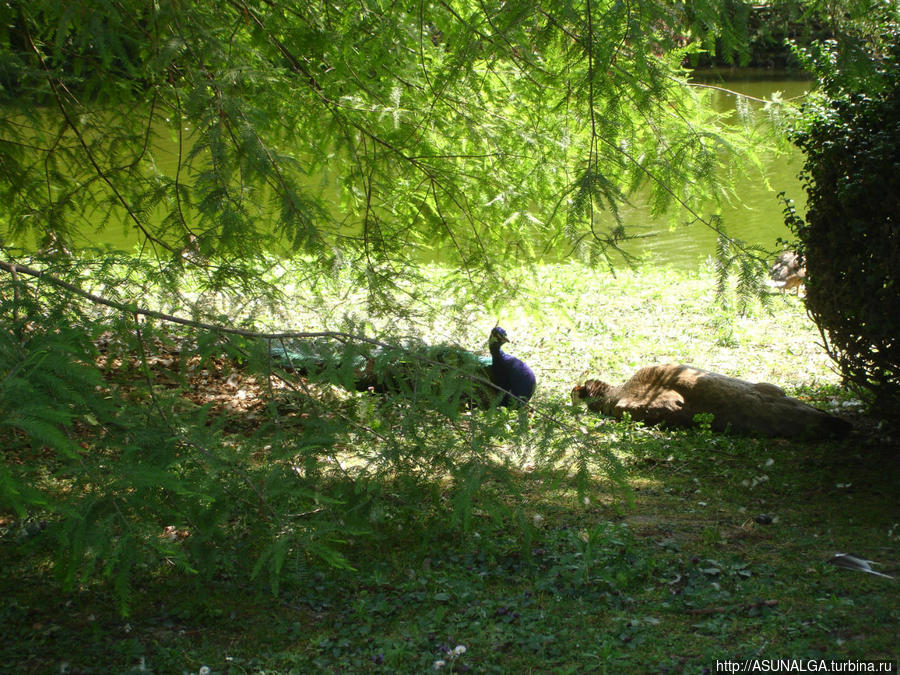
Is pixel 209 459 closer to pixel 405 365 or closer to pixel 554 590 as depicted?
pixel 405 365

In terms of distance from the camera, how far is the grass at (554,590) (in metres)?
2.76

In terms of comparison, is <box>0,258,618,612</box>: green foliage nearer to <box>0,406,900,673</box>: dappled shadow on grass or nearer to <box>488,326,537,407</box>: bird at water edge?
<box>0,406,900,673</box>: dappled shadow on grass

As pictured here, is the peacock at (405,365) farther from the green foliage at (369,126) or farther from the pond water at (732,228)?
the pond water at (732,228)

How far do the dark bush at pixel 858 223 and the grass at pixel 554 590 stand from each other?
73 cm

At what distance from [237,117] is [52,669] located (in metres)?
2.28

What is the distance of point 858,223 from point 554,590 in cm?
253

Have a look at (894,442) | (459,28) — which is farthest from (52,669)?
(894,442)

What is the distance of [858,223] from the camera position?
409cm

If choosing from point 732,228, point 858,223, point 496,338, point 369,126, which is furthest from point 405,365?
point 732,228

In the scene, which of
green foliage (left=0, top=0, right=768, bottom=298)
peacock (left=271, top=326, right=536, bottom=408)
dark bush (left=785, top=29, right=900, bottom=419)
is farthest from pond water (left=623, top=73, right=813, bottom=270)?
peacock (left=271, top=326, right=536, bottom=408)

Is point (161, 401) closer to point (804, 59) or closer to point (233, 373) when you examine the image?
point (233, 373)

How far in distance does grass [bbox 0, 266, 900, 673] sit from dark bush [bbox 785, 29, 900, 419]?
2.38 feet

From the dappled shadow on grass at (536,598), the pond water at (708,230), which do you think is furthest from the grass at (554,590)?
the pond water at (708,230)

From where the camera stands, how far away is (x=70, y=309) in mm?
3113
